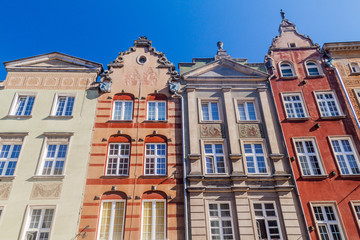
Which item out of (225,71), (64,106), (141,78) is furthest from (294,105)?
(64,106)

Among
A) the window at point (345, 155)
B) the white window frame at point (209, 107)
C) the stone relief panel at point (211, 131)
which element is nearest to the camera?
the window at point (345, 155)

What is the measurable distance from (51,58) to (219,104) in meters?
14.4

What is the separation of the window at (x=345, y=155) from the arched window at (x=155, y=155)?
11.6 metres

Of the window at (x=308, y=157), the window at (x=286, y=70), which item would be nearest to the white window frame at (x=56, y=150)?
the window at (x=308, y=157)

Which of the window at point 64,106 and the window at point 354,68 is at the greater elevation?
the window at point 354,68

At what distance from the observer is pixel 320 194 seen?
51.3 ft

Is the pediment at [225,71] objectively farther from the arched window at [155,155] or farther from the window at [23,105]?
the window at [23,105]

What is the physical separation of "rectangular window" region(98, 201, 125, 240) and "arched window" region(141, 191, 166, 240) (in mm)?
1274

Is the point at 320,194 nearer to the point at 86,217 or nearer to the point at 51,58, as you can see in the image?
the point at 86,217

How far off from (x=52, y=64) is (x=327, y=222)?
22.7 metres

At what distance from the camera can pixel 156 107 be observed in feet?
63.3

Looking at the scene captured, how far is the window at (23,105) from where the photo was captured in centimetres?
1850

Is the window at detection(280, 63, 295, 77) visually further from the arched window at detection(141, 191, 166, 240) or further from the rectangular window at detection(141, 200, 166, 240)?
the rectangular window at detection(141, 200, 166, 240)

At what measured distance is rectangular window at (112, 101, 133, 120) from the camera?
1873 cm
